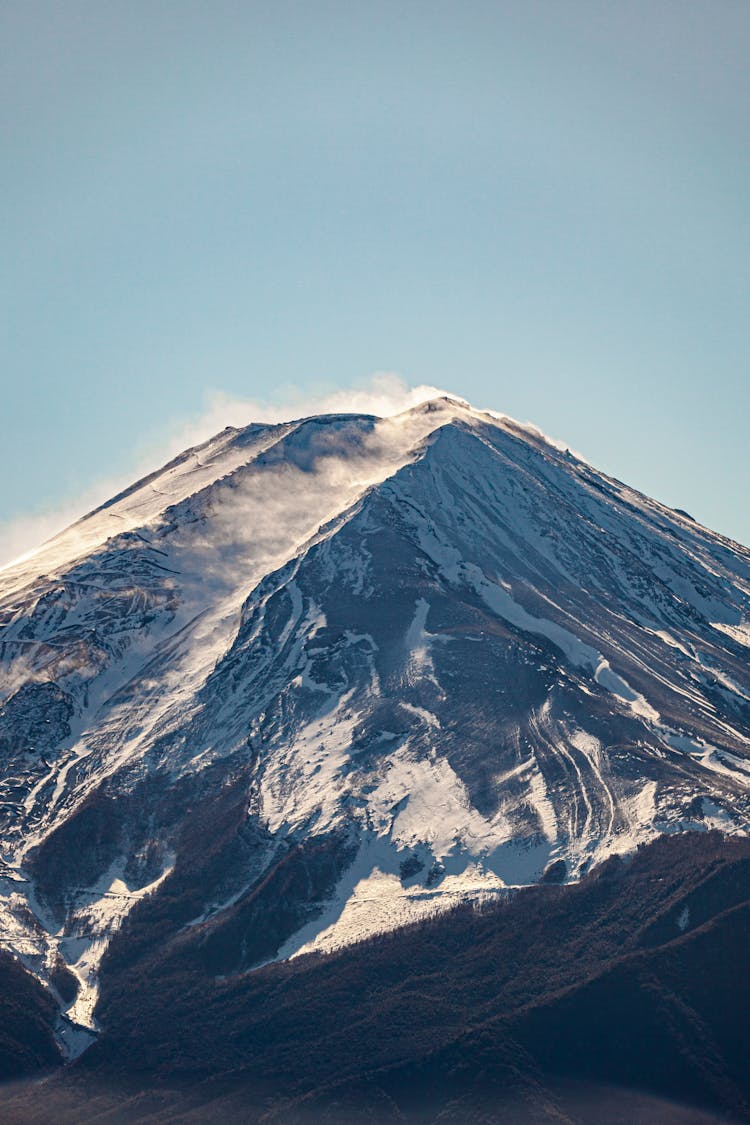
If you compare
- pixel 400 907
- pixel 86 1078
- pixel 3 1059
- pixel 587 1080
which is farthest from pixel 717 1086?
pixel 3 1059

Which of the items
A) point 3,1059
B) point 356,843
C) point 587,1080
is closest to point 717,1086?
point 587,1080

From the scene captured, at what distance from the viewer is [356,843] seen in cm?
17588

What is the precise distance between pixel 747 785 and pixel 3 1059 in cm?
10011

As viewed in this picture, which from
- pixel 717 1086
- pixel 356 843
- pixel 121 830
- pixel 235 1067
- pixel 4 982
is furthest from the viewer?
pixel 121 830

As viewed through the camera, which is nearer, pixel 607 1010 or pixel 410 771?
pixel 607 1010

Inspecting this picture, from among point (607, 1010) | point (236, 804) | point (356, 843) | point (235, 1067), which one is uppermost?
point (236, 804)

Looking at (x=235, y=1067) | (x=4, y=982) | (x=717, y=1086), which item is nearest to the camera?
(x=717, y=1086)

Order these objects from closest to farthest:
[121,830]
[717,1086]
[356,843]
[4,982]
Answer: [717,1086], [4,982], [356,843], [121,830]

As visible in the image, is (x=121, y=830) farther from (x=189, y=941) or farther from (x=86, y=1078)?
(x=86, y=1078)

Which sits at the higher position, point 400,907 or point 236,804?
point 236,804

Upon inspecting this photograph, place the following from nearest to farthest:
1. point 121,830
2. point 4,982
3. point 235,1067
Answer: point 235,1067 → point 4,982 → point 121,830

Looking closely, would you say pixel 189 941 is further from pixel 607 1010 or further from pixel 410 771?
pixel 607 1010

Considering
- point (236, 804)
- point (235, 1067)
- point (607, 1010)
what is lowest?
point (607, 1010)

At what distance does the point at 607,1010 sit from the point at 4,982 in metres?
71.6
